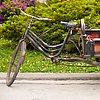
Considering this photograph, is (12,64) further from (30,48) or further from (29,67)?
(30,48)

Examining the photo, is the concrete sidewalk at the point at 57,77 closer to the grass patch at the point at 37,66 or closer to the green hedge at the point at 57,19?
the grass patch at the point at 37,66

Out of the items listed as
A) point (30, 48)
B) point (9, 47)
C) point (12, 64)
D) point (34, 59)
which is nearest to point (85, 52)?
point (12, 64)

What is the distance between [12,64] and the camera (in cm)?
551

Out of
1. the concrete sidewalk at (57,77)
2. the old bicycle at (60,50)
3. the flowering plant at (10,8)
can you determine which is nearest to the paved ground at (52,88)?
the concrete sidewalk at (57,77)

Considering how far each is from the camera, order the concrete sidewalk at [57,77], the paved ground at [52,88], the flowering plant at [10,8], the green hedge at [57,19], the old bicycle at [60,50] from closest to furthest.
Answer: the paved ground at [52,88]
the old bicycle at [60,50]
the concrete sidewalk at [57,77]
the green hedge at [57,19]
the flowering plant at [10,8]

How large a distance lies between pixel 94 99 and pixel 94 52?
2.78 ft

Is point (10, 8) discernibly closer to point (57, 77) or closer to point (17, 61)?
point (57, 77)

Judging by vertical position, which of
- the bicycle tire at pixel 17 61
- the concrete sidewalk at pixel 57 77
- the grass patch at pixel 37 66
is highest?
the bicycle tire at pixel 17 61

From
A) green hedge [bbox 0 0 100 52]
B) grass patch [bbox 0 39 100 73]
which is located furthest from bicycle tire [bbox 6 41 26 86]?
green hedge [bbox 0 0 100 52]

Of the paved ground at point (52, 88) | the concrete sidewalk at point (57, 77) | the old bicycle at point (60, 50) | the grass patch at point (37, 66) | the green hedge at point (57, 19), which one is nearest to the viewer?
the paved ground at point (52, 88)

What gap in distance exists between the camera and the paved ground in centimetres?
463

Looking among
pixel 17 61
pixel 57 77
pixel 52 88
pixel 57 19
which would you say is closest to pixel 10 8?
pixel 57 19

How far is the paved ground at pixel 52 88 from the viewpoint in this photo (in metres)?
4.63

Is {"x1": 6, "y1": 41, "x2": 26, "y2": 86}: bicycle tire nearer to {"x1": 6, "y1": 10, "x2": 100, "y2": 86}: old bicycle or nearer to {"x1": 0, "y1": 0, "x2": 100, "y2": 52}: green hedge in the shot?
{"x1": 6, "y1": 10, "x2": 100, "y2": 86}: old bicycle
